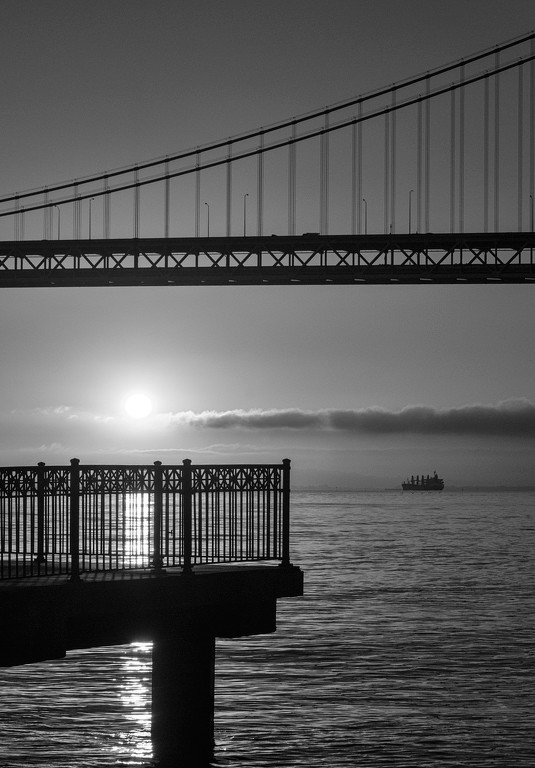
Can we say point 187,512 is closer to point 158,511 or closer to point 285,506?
point 158,511

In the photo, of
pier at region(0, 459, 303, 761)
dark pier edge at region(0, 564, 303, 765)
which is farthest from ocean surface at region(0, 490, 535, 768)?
pier at region(0, 459, 303, 761)

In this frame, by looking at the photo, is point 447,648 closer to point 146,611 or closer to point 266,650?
point 266,650

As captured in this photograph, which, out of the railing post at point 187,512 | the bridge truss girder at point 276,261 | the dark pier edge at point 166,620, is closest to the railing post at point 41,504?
the dark pier edge at point 166,620

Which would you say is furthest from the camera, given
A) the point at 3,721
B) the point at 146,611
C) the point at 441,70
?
the point at 441,70

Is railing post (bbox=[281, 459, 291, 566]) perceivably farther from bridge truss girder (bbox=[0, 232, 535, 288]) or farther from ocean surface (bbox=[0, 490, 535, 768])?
bridge truss girder (bbox=[0, 232, 535, 288])

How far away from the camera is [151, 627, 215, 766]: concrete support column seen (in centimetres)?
1602

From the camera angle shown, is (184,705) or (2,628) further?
(184,705)

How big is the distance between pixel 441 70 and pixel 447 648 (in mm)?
49743

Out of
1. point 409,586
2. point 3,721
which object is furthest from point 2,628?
point 409,586

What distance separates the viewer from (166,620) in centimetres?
1516

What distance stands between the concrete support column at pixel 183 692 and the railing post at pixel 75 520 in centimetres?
235

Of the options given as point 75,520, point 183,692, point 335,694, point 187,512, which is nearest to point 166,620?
point 187,512

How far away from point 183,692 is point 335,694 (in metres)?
7.73

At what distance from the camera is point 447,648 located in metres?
30.5
